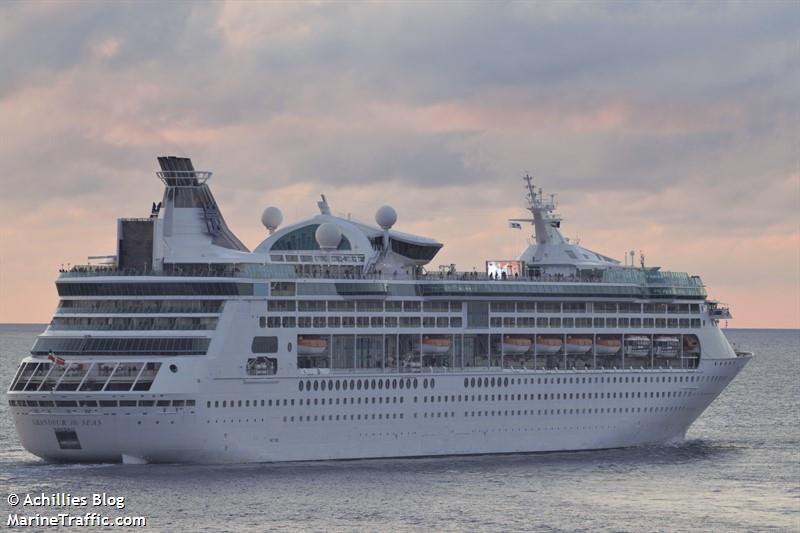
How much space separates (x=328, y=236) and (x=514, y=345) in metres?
10.8

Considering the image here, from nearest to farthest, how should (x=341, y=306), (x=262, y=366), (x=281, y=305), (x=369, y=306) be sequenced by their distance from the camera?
(x=262, y=366), (x=281, y=305), (x=341, y=306), (x=369, y=306)

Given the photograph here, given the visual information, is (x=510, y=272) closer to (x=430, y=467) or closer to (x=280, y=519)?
(x=430, y=467)

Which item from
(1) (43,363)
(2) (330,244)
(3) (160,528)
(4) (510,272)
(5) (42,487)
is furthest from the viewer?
(4) (510,272)

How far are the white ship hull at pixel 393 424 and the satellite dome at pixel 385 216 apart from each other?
8417 mm

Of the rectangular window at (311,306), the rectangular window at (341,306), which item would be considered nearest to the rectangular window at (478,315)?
the rectangular window at (341,306)

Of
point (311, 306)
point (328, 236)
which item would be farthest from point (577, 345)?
point (311, 306)

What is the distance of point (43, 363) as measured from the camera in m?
74.1

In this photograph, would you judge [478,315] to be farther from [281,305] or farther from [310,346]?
[281,305]

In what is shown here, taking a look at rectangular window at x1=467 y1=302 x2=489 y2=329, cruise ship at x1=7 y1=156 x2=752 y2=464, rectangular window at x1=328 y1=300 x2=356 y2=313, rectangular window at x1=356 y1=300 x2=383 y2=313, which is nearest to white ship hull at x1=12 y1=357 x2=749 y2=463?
cruise ship at x1=7 y1=156 x2=752 y2=464

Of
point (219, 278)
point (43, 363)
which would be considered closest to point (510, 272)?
point (219, 278)

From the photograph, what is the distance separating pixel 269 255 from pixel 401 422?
9531mm

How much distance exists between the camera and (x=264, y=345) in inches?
2990

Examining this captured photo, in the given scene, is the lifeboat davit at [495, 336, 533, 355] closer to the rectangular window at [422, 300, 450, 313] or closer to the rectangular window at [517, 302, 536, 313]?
the rectangular window at [517, 302, 536, 313]

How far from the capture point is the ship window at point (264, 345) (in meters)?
75.6
